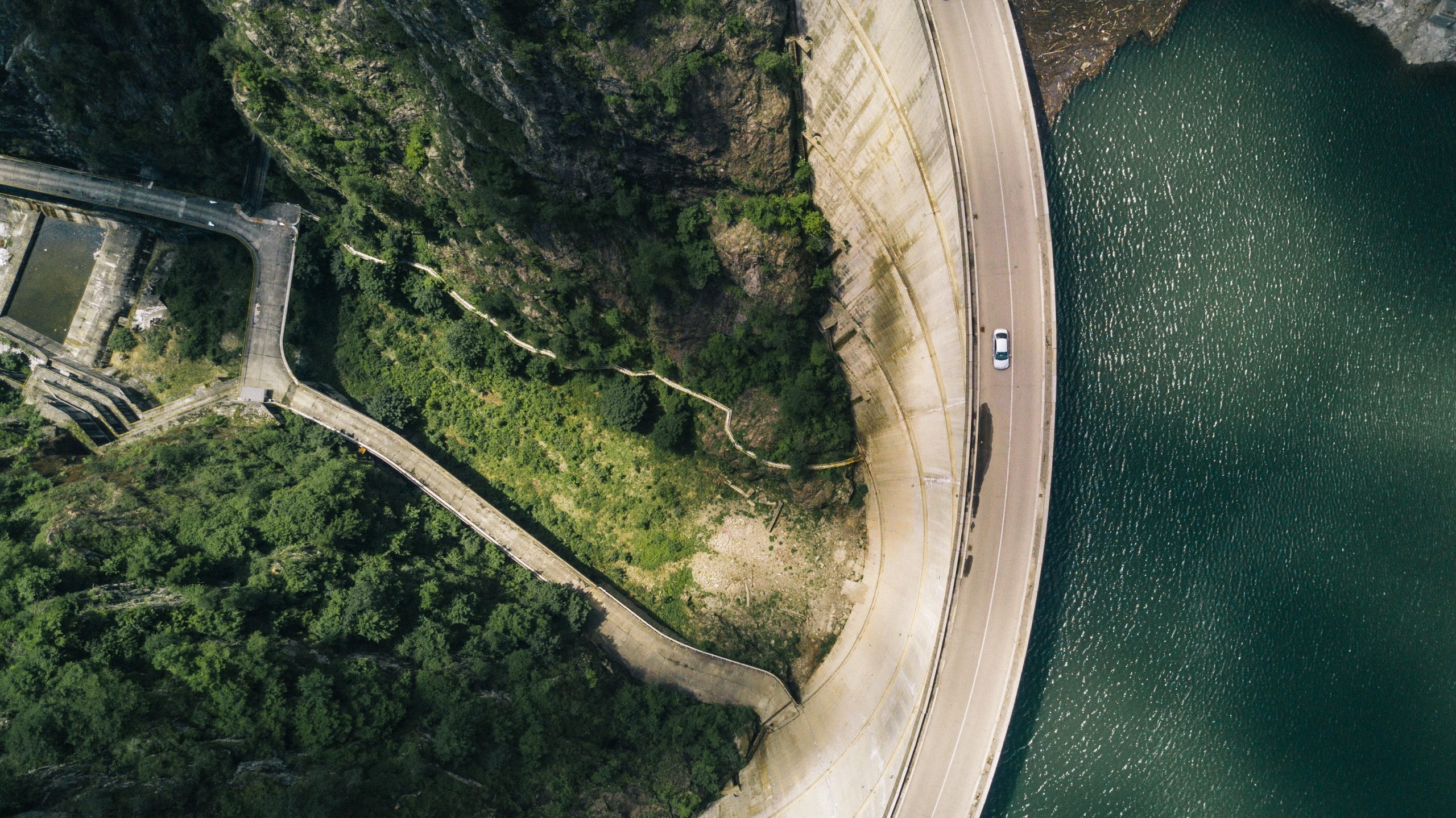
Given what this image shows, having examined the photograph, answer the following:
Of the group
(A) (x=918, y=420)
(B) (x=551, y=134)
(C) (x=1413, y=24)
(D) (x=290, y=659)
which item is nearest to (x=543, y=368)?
(B) (x=551, y=134)

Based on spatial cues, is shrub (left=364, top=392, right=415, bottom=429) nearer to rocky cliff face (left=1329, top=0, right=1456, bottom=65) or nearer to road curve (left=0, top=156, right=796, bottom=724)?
road curve (left=0, top=156, right=796, bottom=724)

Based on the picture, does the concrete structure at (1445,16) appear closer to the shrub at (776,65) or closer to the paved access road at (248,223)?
the shrub at (776,65)

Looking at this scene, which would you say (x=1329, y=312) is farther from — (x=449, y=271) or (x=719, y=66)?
(x=449, y=271)

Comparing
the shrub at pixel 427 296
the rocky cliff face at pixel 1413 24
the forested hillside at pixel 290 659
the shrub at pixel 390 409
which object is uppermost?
the rocky cliff face at pixel 1413 24

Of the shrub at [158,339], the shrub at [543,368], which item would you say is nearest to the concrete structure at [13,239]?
the shrub at [158,339]

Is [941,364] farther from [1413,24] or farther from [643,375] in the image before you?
[1413,24]

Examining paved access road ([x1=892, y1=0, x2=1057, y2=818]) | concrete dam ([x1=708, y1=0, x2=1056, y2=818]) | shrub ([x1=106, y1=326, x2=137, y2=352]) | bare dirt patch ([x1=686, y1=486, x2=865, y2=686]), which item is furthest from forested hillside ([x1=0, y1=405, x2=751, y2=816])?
paved access road ([x1=892, y1=0, x2=1057, y2=818])
